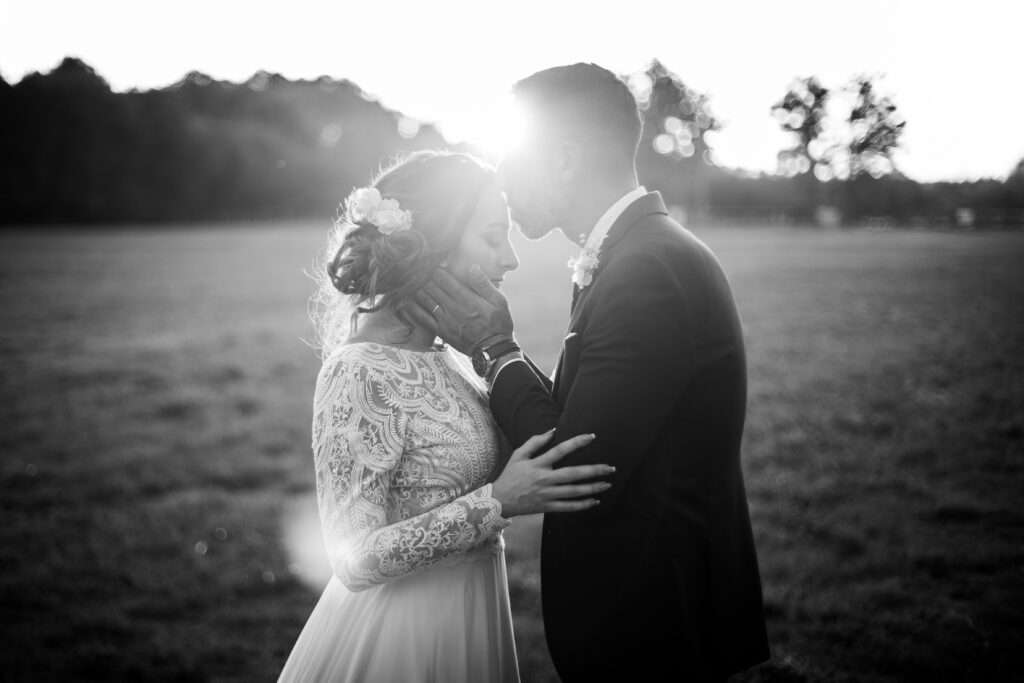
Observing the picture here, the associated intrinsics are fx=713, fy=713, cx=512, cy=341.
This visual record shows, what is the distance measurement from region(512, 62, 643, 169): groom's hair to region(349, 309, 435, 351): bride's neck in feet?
3.28

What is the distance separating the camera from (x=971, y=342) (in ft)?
43.7

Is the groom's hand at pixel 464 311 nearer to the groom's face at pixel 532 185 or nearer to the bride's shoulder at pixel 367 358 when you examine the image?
the bride's shoulder at pixel 367 358

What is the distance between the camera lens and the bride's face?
3084 millimetres

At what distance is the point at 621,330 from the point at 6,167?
72903 mm

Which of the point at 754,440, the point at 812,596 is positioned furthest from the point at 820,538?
the point at 754,440

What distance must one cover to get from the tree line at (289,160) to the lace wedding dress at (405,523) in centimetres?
6420

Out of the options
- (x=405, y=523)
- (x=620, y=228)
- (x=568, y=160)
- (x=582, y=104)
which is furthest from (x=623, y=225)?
(x=405, y=523)

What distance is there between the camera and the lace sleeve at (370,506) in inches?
102

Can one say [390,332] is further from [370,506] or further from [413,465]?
[370,506]

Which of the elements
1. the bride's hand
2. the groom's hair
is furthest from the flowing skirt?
the groom's hair

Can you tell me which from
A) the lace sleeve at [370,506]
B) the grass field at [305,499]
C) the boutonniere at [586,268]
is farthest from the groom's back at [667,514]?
the lace sleeve at [370,506]

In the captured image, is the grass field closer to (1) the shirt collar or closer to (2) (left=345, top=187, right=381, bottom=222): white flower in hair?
(1) the shirt collar

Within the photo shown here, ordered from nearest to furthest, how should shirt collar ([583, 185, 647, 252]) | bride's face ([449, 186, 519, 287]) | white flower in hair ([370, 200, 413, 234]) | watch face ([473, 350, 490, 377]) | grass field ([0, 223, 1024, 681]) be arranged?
watch face ([473, 350, 490, 377]), shirt collar ([583, 185, 647, 252]), white flower in hair ([370, 200, 413, 234]), bride's face ([449, 186, 519, 287]), grass field ([0, 223, 1024, 681])

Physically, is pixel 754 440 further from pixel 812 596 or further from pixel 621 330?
pixel 621 330
